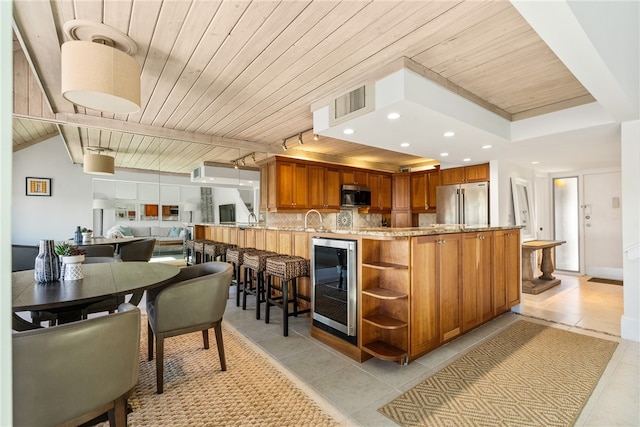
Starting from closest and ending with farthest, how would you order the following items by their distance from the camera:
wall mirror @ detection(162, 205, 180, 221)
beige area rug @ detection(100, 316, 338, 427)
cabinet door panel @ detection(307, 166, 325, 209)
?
beige area rug @ detection(100, 316, 338, 427)
wall mirror @ detection(162, 205, 180, 221)
cabinet door panel @ detection(307, 166, 325, 209)

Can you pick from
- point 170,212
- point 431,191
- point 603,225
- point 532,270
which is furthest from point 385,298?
point 603,225

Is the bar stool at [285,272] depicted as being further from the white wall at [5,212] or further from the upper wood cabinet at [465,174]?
the upper wood cabinet at [465,174]

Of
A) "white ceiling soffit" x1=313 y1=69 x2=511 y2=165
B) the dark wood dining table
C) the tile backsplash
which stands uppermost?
"white ceiling soffit" x1=313 y1=69 x2=511 y2=165

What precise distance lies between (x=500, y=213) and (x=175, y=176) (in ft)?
17.9

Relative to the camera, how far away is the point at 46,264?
1847 millimetres

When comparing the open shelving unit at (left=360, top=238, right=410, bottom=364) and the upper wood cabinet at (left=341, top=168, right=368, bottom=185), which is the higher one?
the upper wood cabinet at (left=341, top=168, right=368, bottom=185)

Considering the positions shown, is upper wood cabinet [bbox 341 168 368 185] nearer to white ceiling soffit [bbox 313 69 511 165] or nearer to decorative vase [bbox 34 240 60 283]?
white ceiling soffit [bbox 313 69 511 165]

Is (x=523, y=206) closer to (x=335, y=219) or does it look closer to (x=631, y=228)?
(x=631, y=228)

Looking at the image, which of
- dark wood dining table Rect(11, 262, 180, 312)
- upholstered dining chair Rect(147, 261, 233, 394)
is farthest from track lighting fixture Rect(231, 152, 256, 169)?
upholstered dining chair Rect(147, 261, 233, 394)

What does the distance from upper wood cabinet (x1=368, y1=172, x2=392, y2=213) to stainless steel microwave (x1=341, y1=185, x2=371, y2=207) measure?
22cm

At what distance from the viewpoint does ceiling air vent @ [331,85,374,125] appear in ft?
8.54

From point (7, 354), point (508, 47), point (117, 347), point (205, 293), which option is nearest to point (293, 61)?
point (508, 47)

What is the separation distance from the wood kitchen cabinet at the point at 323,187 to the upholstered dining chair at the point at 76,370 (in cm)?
453

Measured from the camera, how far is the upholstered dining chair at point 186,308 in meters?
1.98
